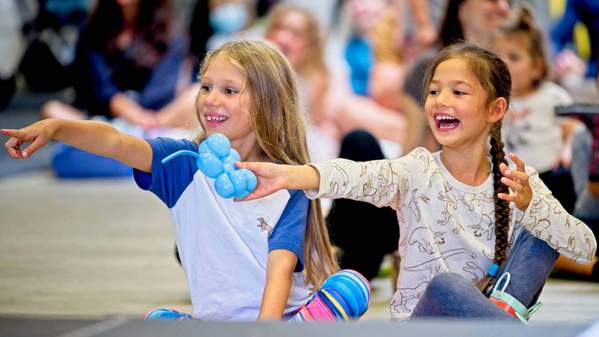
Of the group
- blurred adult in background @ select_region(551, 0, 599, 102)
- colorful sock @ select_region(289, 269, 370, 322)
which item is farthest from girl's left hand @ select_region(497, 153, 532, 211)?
blurred adult in background @ select_region(551, 0, 599, 102)

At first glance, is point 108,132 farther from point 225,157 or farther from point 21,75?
point 21,75

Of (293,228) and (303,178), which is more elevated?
(303,178)

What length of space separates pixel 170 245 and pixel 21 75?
371 cm

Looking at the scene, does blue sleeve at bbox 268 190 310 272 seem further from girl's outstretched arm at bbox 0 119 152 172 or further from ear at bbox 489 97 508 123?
ear at bbox 489 97 508 123

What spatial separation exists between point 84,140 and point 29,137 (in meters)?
0.16

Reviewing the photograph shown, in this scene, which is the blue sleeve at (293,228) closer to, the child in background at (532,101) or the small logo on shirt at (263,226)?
the small logo on shirt at (263,226)

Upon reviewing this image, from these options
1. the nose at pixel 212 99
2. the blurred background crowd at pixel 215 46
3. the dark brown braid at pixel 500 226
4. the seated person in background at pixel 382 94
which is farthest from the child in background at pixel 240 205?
the seated person in background at pixel 382 94

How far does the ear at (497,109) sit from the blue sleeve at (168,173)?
0.64 metres

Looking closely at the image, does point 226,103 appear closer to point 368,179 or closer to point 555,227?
point 368,179

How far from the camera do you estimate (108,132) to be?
231 centimetres

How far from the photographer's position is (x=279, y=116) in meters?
2.51

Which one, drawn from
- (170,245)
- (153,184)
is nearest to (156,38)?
(170,245)

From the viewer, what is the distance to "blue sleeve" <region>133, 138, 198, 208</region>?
242 centimetres

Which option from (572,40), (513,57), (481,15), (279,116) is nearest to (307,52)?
(572,40)
